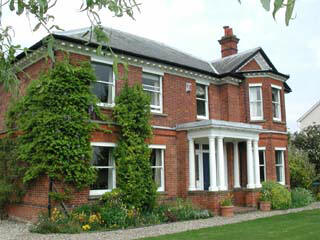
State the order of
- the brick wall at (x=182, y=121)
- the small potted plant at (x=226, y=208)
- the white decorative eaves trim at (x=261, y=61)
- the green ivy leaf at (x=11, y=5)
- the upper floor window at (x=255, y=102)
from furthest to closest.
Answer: the white decorative eaves trim at (x=261, y=61), the upper floor window at (x=255, y=102), the small potted plant at (x=226, y=208), the brick wall at (x=182, y=121), the green ivy leaf at (x=11, y=5)

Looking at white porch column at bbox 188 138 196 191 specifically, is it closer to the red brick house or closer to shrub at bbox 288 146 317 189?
the red brick house

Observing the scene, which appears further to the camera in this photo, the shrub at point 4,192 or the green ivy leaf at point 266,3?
the shrub at point 4,192

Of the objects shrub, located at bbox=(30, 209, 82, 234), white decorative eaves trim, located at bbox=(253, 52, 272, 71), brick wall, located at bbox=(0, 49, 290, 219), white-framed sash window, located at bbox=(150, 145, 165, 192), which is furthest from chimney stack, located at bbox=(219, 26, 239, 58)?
shrub, located at bbox=(30, 209, 82, 234)

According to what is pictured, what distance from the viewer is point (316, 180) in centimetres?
2519

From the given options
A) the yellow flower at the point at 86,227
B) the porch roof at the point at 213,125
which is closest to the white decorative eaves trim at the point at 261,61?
the porch roof at the point at 213,125

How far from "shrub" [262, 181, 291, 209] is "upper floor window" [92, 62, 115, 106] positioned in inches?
353

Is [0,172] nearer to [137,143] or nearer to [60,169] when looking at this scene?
[60,169]

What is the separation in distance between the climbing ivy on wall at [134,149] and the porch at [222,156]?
2728 mm

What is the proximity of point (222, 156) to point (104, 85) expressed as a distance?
6003mm

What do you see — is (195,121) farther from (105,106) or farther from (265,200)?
(105,106)

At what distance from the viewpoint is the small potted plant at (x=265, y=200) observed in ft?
58.0

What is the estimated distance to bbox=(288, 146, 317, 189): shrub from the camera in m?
23.7

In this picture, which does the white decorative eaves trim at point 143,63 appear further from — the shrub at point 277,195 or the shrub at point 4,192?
the shrub at point 277,195

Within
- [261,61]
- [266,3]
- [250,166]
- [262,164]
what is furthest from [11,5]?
[261,61]
